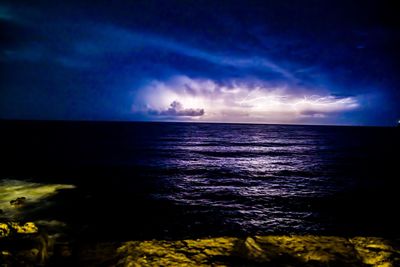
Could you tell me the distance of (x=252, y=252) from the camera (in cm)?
480

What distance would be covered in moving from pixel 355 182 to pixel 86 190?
94.7ft

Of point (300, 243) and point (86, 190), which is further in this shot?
point (86, 190)

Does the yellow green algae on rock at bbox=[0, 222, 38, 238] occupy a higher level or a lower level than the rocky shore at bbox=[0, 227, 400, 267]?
lower

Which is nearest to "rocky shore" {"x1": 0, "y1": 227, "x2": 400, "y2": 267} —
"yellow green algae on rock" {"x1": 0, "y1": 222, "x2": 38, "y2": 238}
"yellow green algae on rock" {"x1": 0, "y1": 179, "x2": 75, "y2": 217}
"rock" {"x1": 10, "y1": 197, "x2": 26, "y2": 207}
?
"yellow green algae on rock" {"x1": 0, "y1": 222, "x2": 38, "y2": 238}

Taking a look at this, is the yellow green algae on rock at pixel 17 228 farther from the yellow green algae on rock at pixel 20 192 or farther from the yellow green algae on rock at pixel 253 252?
the yellow green algae on rock at pixel 20 192

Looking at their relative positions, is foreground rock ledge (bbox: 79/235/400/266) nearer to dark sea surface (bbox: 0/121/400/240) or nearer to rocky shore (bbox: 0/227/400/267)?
rocky shore (bbox: 0/227/400/267)

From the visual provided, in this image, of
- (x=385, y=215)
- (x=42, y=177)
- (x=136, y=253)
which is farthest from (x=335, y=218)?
(x=42, y=177)

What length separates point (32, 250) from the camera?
4.67 m

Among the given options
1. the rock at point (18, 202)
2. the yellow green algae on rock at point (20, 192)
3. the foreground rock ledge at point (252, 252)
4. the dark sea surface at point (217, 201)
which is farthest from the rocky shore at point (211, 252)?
the rock at point (18, 202)

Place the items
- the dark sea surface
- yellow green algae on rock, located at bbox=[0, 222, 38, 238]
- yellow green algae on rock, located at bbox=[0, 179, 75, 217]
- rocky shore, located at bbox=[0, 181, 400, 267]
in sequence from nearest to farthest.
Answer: rocky shore, located at bbox=[0, 181, 400, 267]
yellow green algae on rock, located at bbox=[0, 222, 38, 238]
the dark sea surface
yellow green algae on rock, located at bbox=[0, 179, 75, 217]

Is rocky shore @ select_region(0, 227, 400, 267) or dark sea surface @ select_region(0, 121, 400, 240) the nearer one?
rocky shore @ select_region(0, 227, 400, 267)

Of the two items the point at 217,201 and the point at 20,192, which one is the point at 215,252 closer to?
the point at 217,201

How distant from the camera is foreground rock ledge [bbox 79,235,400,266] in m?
4.52

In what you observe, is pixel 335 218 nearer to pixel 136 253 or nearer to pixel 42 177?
pixel 136 253
